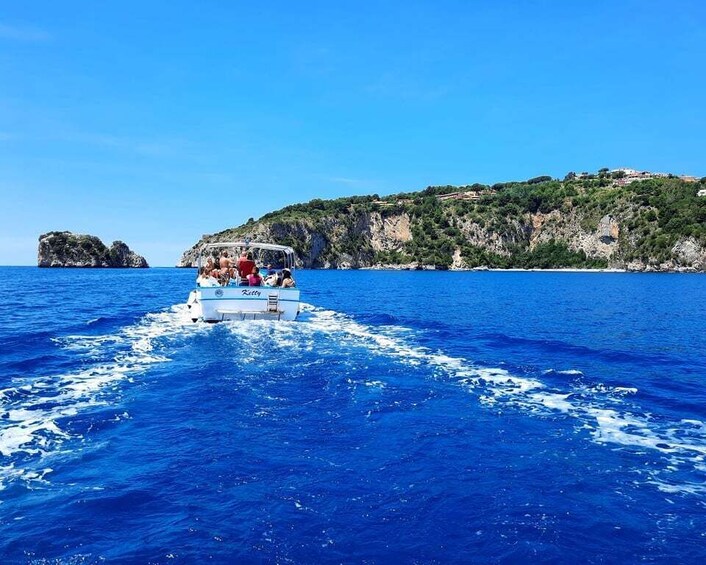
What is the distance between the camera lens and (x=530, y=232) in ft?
621

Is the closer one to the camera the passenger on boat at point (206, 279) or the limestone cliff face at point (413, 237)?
the passenger on boat at point (206, 279)

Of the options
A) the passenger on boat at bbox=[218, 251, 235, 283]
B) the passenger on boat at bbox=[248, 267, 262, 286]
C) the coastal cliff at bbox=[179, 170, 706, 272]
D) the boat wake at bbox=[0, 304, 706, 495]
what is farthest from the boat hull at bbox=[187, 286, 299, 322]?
the coastal cliff at bbox=[179, 170, 706, 272]

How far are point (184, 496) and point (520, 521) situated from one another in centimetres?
484

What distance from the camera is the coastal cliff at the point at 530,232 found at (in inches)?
5940

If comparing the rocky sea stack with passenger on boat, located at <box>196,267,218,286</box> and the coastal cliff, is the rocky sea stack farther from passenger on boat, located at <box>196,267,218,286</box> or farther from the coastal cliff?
passenger on boat, located at <box>196,267,218,286</box>

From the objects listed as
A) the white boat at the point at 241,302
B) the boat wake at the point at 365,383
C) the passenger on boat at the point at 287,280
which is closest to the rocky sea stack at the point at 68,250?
the white boat at the point at 241,302

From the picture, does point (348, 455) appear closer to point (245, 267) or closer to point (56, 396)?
point (56, 396)

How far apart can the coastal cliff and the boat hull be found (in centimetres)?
14418

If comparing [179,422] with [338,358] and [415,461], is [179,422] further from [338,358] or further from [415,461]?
[338,358]

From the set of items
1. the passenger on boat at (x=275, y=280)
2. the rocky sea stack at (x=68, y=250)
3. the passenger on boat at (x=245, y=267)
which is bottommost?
the passenger on boat at (x=275, y=280)

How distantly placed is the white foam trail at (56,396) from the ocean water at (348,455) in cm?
6

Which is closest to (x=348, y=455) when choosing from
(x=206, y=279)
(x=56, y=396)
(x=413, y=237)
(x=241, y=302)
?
(x=56, y=396)

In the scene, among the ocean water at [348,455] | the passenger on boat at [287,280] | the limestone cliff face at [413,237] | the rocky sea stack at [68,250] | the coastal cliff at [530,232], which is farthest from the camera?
the rocky sea stack at [68,250]

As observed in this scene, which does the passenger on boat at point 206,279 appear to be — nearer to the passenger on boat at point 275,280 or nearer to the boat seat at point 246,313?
the boat seat at point 246,313
